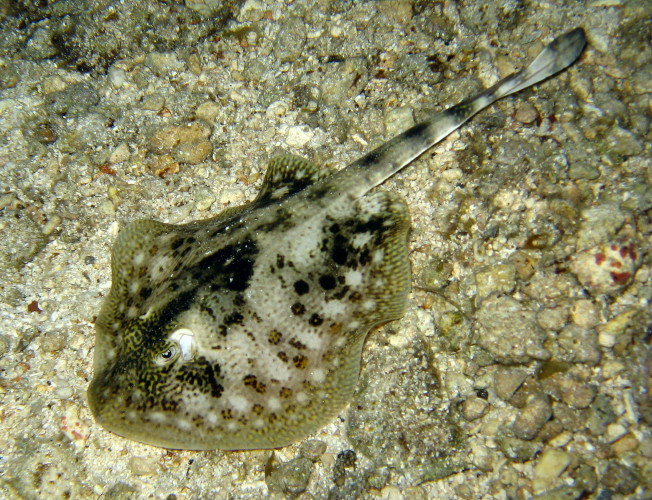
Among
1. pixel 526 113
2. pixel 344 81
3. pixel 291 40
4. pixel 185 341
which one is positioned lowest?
pixel 526 113

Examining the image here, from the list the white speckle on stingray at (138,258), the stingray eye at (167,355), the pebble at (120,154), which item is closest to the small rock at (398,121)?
the white speckle on stingray at (138,258)

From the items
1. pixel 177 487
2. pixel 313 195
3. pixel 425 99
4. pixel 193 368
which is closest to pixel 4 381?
pixel 177 487

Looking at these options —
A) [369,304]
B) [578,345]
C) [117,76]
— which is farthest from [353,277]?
[117,76]

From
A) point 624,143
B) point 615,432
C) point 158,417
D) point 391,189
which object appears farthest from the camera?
point 391,189

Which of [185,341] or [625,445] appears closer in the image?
[185,341]

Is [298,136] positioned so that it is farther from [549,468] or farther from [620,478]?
[620,478]

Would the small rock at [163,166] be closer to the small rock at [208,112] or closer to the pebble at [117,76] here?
the small rock at [208,112]

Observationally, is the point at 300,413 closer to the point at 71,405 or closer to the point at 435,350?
the point at 435,350
